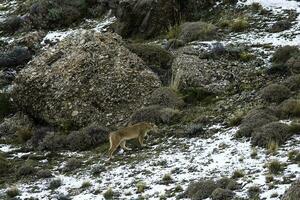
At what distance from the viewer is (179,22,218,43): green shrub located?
74.5 feet

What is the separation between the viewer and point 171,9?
25688 mm

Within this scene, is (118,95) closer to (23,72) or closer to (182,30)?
(23,72)

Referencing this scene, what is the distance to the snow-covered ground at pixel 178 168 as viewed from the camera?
1282 cm

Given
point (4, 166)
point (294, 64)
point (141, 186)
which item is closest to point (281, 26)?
point (294, 64)

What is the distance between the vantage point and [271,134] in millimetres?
13969

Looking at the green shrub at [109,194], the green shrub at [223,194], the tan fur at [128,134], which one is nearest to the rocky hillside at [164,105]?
the green shrub at [223,194]

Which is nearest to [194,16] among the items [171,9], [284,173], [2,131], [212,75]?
[171,9]

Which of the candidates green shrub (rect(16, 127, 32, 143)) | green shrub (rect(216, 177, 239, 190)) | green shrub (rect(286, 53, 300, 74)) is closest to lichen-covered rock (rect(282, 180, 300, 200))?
green shrub (rect(216, 177, 239, 190))

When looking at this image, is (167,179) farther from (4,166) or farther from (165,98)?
(4,166)

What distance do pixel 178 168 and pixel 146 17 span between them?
1319 cm

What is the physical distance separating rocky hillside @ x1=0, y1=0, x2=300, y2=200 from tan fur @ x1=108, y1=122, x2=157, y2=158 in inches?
13.2

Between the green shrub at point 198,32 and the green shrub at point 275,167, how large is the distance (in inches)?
427

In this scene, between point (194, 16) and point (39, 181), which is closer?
point (39, 181)

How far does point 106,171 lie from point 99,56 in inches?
244
